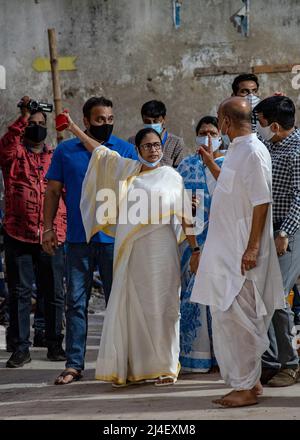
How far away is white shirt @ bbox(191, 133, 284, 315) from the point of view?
6.35 meters

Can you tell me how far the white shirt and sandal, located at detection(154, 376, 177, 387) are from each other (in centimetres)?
112

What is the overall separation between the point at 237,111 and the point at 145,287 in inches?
63.5

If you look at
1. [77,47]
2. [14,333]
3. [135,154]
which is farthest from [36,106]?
[77,47]

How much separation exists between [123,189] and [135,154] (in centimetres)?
52

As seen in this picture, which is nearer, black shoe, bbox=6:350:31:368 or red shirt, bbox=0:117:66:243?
black shoe, bbox=6:350:31:368

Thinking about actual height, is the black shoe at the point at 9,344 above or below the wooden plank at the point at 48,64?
below

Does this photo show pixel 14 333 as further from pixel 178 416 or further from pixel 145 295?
pixel 178 416

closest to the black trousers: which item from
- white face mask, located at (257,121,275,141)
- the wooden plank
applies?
white face mask, located at (257,121,275,141)

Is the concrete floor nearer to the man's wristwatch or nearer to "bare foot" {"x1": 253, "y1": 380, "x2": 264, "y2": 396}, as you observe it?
"bare foot" {"x1": 253, "y1": 380, "x2": 264, "y2": 396}

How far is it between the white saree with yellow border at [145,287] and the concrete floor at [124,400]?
0.60 ft

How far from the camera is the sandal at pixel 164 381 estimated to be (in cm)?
741

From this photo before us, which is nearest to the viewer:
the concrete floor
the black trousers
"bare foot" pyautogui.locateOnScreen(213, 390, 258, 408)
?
the concrete floor

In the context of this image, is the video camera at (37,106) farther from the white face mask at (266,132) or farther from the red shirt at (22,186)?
the white face mask at (266,132)

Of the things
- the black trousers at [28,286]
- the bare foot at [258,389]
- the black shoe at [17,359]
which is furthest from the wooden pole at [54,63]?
the bare foot at [258,389]
